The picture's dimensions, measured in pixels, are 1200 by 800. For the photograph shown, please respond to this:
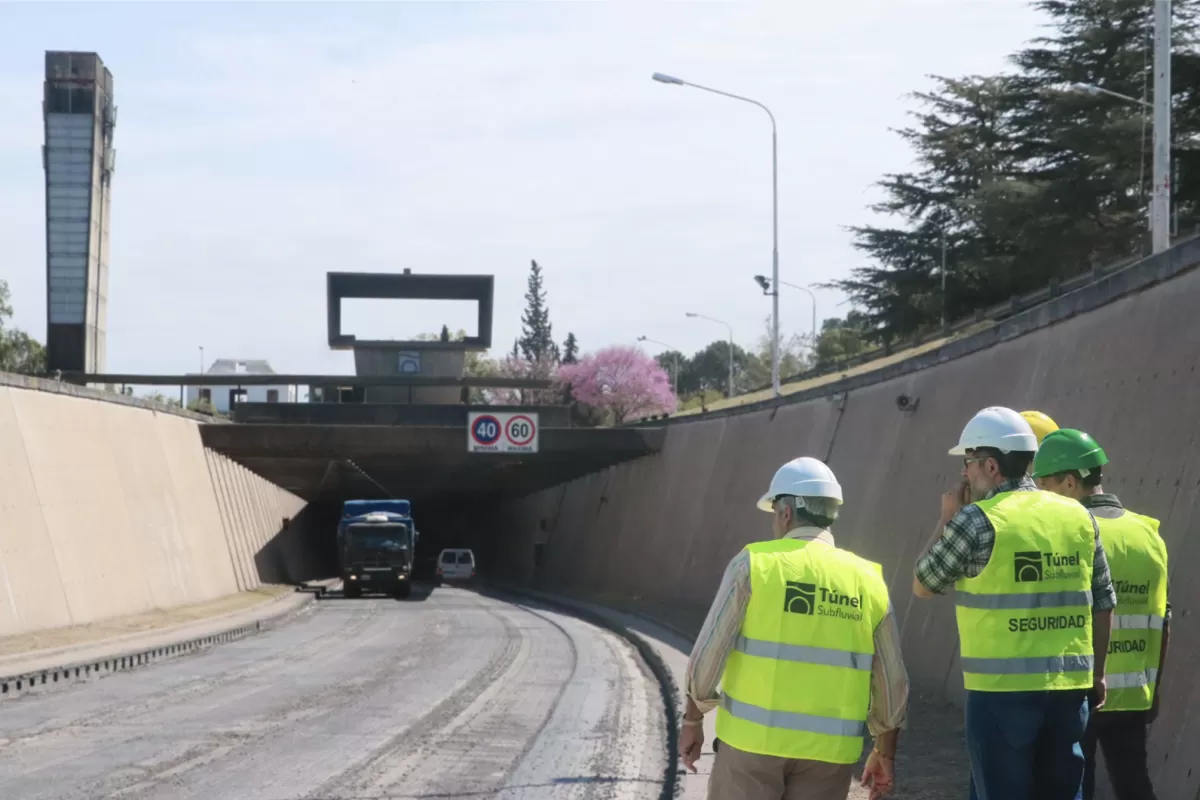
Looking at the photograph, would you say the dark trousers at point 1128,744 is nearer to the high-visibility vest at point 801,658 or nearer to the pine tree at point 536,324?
the high-visibility vest at point 801,658

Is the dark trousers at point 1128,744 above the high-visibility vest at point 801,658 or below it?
below

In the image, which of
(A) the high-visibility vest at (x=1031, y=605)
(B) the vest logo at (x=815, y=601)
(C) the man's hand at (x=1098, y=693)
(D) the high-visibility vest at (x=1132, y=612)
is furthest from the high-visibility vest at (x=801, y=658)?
(D) the high-visibility vest at (x=1132, y=612)

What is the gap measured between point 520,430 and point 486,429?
1.04 meters

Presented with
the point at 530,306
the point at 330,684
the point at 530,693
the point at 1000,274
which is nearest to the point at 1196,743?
the point at 530,693

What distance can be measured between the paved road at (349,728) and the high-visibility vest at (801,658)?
5144 mm

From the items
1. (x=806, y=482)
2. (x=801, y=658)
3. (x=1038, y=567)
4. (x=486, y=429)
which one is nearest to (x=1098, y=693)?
(x=1038, y=567)

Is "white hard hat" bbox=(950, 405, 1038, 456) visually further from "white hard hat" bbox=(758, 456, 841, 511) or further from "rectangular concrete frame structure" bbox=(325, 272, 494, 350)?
"rectangular concrete frame structure" bbox=(325, 272, 494, 350)

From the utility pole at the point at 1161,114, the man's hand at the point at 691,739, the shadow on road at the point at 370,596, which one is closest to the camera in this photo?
the man's hand at the point at 691,739

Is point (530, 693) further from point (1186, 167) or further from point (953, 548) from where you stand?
point (1186, 167)

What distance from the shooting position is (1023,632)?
602cm

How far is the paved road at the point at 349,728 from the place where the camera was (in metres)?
10.9

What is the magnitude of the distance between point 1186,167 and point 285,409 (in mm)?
32267

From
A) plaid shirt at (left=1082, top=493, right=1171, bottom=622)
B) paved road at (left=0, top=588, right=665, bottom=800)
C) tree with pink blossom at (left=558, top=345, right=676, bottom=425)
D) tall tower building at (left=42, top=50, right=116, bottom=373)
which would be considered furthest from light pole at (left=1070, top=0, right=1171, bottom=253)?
tree with pink blossom at (left=558, top=345, right=676, bottom=425)

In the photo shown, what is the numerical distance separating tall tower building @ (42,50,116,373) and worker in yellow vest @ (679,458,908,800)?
42871mm
